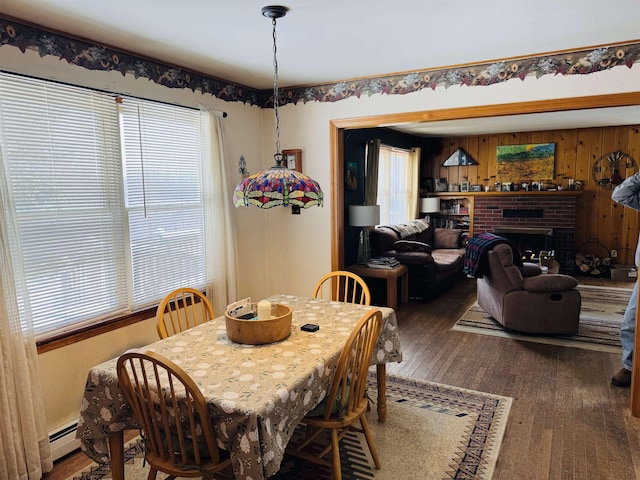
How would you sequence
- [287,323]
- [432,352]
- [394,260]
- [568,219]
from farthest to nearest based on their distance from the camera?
[568,219], [394,260], [432,352], [287,323]

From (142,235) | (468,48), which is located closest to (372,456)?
Answer: (142,235)

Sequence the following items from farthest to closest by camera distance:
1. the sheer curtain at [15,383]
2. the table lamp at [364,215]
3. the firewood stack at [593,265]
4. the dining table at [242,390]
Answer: the firewood stack at [593,265] < the table lamp at [364,215] < the sheer curtain at [15,383] < the dining table at [242,390]

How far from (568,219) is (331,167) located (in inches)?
206

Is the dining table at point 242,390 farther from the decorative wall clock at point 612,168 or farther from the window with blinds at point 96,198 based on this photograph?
the decorative wall clock at point 612,168

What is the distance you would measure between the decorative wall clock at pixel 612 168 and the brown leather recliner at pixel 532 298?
3920 millimetres

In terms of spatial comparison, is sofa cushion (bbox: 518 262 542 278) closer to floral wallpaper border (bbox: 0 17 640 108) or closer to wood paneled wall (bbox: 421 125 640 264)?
floral wallpaper border (bbox: 0 17 640 108)

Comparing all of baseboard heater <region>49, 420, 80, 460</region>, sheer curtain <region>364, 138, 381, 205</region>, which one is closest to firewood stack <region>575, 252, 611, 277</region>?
sheer curtain <region>364, 138, 381, 205</region>

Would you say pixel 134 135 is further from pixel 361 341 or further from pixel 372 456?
pixel 372 456

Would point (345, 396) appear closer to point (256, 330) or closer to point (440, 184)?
point (256, 330)

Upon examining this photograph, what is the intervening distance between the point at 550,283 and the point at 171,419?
3.75 m

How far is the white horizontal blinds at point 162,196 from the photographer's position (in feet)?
10.5

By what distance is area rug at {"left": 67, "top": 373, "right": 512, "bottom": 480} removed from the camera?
2.39 meters

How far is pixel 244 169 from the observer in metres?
4.27

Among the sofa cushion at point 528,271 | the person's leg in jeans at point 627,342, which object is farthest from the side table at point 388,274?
the person's leg in jeans at point 627,342
